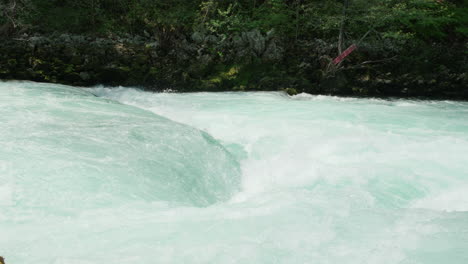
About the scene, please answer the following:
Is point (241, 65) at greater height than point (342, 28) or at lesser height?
lesser

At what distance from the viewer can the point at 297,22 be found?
1284 centimetres

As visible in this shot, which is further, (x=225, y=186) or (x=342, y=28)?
(x=342, y=28)

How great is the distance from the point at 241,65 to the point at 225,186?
25.8 feet

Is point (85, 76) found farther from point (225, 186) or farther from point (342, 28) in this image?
point (225, 186)

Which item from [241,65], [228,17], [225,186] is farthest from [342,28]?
[225,186]

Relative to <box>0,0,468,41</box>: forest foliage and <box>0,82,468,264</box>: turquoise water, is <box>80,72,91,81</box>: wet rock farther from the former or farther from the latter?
<box>0,82,468,264</box>: turquoise water

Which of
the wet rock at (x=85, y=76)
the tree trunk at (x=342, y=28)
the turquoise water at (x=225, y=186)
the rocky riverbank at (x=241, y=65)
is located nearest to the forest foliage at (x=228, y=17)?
the tree trunk at (x=342, y=28)

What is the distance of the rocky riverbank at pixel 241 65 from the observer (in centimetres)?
1155

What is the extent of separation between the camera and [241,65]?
12.2 meters

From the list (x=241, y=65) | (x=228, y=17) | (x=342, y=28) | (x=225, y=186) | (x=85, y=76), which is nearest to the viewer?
(x=225, y=186)

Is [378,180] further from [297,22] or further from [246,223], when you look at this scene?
[297,22]

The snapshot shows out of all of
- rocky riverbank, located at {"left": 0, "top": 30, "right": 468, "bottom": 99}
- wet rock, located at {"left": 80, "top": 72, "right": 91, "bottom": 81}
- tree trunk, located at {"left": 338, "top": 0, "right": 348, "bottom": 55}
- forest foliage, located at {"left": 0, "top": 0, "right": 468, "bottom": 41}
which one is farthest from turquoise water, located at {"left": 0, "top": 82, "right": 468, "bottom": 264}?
forest foliage, located at {"left": 0, "top": 0, "right": 468, "bottom": 41}

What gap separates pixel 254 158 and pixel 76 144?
2509 millimetres

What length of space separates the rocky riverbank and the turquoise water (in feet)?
10.9
